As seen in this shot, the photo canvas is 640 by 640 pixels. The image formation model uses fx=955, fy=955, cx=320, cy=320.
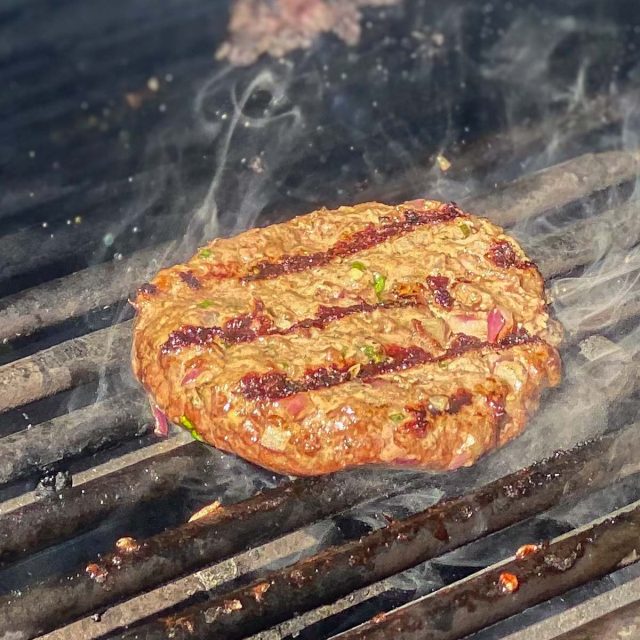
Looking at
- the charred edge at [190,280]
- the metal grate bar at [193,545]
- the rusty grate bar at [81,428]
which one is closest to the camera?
the metal grate bar at [193,545]

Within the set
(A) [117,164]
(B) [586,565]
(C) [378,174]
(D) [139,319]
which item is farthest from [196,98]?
(B) [586,565]

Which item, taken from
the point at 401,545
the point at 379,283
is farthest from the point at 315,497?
the point at 379,283

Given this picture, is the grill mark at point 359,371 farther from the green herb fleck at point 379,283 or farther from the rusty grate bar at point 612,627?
the rusty grate bar at point 612,627

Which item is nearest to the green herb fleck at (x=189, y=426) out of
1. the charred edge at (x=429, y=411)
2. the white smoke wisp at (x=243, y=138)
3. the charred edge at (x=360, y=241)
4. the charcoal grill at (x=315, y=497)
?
the charcoal grill at (x=315, y=497)

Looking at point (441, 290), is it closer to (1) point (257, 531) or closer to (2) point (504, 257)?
(2) point (504, 257)

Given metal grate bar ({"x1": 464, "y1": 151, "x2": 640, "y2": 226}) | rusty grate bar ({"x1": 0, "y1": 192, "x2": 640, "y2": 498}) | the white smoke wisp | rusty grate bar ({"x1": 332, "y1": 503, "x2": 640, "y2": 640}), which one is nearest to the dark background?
the white smoke wisp

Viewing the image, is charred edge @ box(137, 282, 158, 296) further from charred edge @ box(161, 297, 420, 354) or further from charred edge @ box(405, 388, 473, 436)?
charred edge @ box(405, 388, 473, 436)

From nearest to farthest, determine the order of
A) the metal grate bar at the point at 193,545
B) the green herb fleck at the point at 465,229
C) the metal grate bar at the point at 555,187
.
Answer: the metal grate bar at the point at 193,545, the green herb fleck at the point at 465,229, the metal grate bar at the point at 555,187

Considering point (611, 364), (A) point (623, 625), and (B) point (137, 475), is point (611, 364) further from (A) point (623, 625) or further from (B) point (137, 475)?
(B) point (137, 475)
